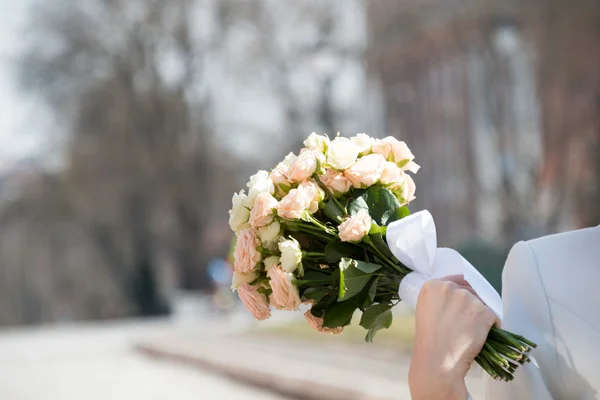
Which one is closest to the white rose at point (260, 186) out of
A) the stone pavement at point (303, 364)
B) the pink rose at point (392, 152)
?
the pink rose at point (392, 152)

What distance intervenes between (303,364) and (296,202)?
9.53 m

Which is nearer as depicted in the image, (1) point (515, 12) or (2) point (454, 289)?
(2) point (454, 289)

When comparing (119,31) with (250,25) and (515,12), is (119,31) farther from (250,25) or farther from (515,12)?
(515,12)

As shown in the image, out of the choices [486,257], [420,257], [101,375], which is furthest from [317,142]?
[101,375]

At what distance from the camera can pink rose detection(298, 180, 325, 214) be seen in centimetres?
251

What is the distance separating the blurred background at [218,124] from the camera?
20.7 meters

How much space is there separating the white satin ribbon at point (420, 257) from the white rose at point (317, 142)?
0.42m

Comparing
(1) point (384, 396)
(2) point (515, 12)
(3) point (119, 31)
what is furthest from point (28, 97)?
(1) point (384, 396)

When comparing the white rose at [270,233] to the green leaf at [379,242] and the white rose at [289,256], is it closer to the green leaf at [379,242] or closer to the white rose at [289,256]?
the white rose at [289,256]

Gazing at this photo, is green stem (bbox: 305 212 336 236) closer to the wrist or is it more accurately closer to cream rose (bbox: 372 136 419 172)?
cream rose (bbox: 372 136 419 172)

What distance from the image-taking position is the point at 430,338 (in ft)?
6.59

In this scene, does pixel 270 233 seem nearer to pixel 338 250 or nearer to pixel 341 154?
pixel 338 250

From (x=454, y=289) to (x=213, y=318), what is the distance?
2607cm

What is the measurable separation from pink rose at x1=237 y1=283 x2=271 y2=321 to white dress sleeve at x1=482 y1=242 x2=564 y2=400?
0.70m
